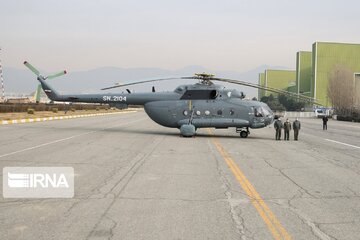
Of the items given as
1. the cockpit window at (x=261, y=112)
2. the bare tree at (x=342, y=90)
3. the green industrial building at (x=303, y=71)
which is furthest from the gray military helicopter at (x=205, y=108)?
the green industrial building at (x=303, y=71)

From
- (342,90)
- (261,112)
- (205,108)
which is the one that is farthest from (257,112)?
(342,90)

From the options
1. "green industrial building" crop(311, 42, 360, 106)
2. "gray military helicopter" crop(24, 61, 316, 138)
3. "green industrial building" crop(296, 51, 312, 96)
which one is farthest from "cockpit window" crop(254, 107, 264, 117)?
"green industrial building" crop(296, 51, 312, 96)

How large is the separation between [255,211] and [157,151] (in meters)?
10.8

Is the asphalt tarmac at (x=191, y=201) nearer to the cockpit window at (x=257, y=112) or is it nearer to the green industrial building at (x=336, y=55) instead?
the cockpit window at (x=257, y=112)

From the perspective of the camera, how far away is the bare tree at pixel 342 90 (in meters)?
101

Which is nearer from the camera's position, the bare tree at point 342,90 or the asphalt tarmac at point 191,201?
the asphalt tarmac at point 191,201

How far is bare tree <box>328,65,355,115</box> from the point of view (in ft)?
331

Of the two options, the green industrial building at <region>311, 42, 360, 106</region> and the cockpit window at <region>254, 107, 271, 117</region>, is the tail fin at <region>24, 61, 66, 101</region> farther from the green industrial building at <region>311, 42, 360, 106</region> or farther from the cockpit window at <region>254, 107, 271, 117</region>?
the green industrial building at <region>311, 42, 360, 106</region>

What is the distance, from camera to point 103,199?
879cm

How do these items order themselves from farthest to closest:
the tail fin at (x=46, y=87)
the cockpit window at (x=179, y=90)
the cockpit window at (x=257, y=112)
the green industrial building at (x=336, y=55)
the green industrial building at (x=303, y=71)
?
the green industrial building at (x=303, y=71) → the green industrial building at (x=336, y=55) → the tail fin at (x=46, y=87) → the cockpit window at (x=179, y=90) → the cockpit window at (x=257, y=112)

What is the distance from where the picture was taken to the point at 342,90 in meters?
103

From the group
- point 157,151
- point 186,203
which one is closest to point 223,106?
point 157,151

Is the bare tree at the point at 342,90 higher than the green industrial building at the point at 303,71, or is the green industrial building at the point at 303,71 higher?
the green industrial building at the point at 303,71

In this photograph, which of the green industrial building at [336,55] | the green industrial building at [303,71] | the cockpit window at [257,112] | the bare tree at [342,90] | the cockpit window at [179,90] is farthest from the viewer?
the green industrial building at [303,71]
